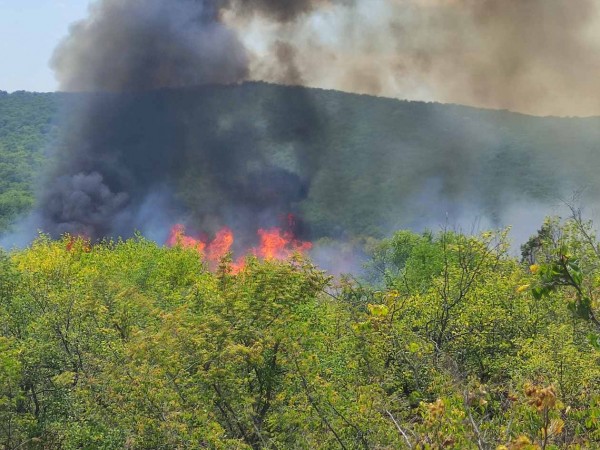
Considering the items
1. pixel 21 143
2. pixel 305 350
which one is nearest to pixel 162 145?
pixel 21 143

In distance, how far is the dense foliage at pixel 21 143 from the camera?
99812 mm

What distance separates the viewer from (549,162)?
119188 mm

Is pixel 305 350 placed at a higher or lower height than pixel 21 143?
lower

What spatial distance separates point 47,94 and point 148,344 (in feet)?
509

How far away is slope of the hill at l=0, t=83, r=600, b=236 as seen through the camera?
11250 cm

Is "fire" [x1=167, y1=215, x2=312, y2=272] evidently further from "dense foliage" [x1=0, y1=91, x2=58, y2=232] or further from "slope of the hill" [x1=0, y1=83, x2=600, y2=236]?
"dense foliage" [x1=0, y1=91, x2=58, y2=232]

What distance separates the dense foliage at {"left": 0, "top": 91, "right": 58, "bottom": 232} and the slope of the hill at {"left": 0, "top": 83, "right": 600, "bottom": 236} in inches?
17.4

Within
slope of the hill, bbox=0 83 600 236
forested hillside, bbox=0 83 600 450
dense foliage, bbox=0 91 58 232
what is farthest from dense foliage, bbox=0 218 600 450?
dense foliage, bbox=0 91 58 232

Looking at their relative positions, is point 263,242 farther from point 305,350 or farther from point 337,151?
point 305,350

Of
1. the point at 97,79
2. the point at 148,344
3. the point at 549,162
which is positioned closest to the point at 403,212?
the point at 549,162

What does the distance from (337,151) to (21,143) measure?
215ft

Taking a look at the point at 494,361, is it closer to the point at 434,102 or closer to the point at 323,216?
the point at 323,216

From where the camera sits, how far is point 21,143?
417 ft

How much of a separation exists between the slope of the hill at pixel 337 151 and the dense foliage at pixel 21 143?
441 millimetres
